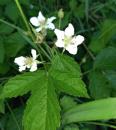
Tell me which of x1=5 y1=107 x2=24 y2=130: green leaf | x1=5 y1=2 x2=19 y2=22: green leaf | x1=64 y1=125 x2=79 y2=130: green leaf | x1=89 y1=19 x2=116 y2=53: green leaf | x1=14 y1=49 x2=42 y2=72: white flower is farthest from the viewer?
x1=5 y1=2 x2=19 y2=22: green leaf

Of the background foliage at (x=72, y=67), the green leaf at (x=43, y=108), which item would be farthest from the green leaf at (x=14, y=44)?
the green leaf at (x=43, y=108)

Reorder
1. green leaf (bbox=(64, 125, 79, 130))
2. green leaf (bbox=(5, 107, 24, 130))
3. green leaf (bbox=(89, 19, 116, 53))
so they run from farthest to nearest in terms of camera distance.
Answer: green leaf (bbox=(89, 19, 116, 53))
green leaf (bbox=(5, 107, 24, 130))
green leaf (bbox=(64, 125, 79, 130))

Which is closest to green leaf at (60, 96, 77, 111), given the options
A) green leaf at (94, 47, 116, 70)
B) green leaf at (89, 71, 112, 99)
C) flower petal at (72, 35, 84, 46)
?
green leaf at (89, 71, 112, 99)

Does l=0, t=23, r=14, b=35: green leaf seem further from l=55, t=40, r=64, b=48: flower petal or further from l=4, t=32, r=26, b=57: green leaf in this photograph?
l=55, t=40, r=64, b=48: flower petal

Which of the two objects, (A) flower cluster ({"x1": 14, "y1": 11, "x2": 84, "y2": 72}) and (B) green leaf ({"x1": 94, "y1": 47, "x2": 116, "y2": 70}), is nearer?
(A) flower cluster ({"x1": 14, "y1": 11, "x2": 84, "y2": 72})

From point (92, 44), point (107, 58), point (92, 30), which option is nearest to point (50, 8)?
point (92, 30)

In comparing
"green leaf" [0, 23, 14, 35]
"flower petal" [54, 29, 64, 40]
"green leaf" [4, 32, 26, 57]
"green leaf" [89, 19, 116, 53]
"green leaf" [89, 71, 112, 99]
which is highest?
"green leaf" [0, 23, 14, 35]

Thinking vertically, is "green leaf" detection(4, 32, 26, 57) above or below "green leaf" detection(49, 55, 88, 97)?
above

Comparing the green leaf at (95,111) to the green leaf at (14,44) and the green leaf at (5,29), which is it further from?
the green leaf at (5,29)

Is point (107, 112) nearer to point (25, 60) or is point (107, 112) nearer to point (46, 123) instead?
point (46, 123)

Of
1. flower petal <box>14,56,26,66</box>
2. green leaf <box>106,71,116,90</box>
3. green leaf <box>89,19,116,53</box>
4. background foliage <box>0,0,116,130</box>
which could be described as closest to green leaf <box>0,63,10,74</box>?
background foliage <box>0,0,116,130</box>
